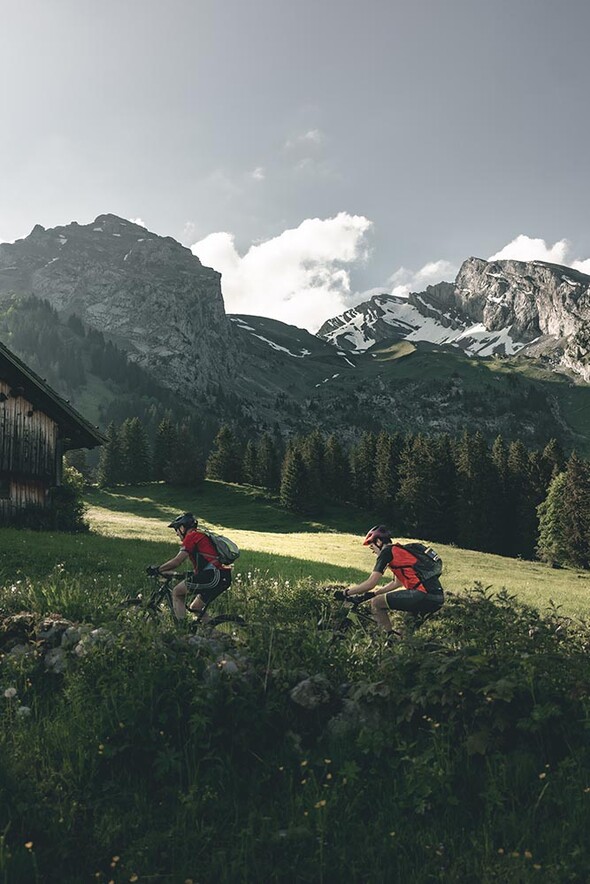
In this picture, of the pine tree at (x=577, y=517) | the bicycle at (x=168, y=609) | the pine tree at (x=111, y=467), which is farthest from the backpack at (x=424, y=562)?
the pine tree at (x=111, y=467)

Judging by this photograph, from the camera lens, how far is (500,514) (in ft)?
258

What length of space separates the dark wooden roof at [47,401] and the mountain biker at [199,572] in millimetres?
18789

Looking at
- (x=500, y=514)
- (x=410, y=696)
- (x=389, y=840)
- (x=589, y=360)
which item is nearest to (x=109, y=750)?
(x=389, y=840)

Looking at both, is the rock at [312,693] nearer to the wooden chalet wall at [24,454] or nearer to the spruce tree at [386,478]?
the wooden chalet wall at [24,454]

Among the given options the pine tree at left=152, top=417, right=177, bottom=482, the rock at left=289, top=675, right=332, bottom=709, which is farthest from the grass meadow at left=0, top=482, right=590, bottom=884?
the pine tree at left=152, top=417, right=177, bottom=482

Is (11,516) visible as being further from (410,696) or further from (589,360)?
(589,360)

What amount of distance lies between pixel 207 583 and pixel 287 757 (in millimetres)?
4365

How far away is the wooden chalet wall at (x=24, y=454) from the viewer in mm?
26094

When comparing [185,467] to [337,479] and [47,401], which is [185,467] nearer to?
[337,479]

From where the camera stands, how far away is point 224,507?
83500 mm

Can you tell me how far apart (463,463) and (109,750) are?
82799 millimetres

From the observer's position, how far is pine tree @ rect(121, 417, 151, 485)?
10831 centimetres

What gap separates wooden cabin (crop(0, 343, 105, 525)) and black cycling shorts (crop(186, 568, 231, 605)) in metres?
20.3

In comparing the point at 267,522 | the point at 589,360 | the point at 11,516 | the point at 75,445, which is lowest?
the point at 267,522
